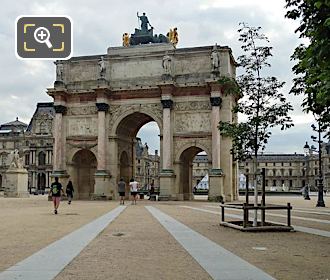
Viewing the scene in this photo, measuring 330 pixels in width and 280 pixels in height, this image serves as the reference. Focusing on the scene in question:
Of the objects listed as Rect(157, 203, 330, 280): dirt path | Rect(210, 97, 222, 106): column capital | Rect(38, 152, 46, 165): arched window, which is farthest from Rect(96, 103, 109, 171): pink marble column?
Rect(38, 152, 46, 165): arched window

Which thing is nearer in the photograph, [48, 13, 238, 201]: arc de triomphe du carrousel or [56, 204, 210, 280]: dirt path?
[56, 204, 210, 280]: dirt path

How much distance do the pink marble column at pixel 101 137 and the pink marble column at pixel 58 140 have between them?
12.1 feet

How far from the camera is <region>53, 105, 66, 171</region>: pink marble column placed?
44.3 meters

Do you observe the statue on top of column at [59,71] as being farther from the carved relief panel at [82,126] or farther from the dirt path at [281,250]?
the dirt path at [281,250]

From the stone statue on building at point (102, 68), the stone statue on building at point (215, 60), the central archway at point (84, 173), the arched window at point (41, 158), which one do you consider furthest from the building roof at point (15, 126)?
the stone statue on building at point (215, 60)

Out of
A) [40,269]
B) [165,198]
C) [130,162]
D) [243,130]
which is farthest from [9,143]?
[40,269]

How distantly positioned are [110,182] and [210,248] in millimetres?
33496

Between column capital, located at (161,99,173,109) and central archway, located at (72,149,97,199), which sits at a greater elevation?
column capital, located at (161,99,173,109)

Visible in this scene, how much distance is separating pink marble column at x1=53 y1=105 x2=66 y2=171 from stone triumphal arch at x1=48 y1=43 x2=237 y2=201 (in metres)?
0.09

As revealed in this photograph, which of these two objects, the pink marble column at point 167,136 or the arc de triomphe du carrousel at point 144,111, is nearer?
the arc de triomphe du carrousel at point 144,111

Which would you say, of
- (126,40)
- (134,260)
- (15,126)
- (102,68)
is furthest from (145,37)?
(15,126)

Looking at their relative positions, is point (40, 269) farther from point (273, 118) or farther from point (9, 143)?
point (9, 143)

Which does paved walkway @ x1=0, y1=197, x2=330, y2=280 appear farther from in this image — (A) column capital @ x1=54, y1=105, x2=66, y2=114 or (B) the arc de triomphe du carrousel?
(A) column capital @ x1=54, y1=105, x2=66, y2=114

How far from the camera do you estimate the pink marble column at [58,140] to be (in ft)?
145
